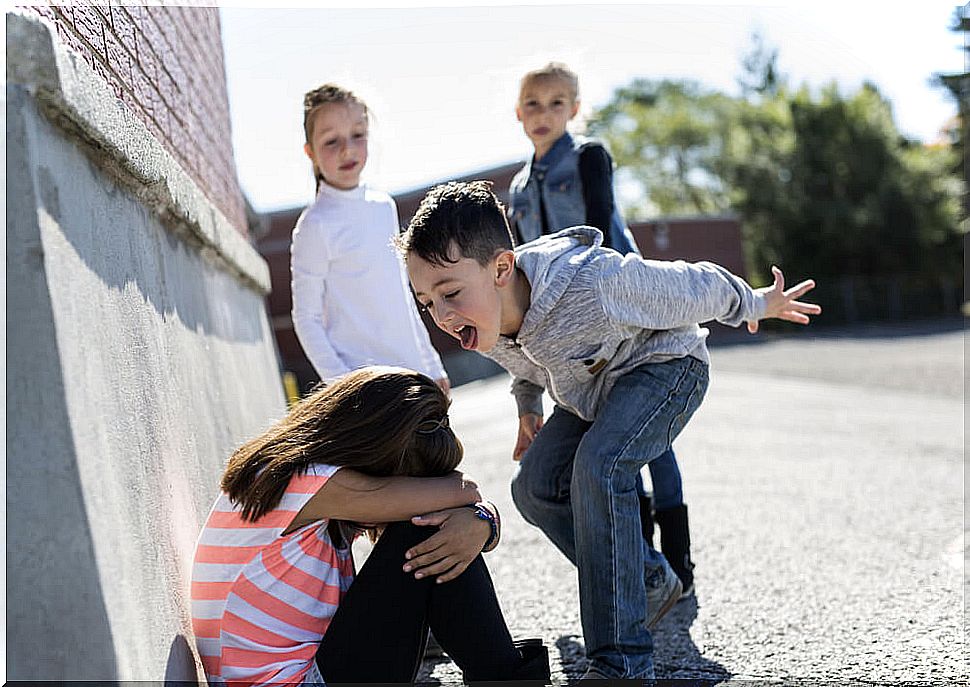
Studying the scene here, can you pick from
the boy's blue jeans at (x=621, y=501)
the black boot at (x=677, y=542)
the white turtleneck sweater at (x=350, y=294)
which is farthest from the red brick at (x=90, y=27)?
the black boot at (x=677, y=542)

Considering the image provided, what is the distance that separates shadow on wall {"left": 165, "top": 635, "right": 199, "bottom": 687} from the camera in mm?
2170

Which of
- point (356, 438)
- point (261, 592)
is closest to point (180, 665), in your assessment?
point (261, 592)

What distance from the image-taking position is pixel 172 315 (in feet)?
9.99

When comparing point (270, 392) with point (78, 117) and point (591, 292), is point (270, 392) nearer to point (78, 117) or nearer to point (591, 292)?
point (591, 292)

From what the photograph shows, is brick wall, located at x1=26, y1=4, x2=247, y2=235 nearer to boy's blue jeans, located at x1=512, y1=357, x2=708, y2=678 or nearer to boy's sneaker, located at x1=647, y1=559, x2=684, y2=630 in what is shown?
boy's blue jeans, located at x1=512, y1=357, x2=708, y2=678

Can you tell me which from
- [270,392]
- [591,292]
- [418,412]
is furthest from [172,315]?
[270,392]

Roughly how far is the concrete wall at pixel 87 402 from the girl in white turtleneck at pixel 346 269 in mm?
1066

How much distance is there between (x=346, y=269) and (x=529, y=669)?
1876 mm

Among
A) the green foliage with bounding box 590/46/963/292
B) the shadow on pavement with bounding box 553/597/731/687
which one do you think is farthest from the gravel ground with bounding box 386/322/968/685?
the green foliage with bounding box 590/46/963/292

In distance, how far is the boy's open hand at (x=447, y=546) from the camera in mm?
2479

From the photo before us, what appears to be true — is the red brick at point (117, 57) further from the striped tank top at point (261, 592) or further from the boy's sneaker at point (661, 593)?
the boy's sneaker at point (661, 593)

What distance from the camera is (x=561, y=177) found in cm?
436

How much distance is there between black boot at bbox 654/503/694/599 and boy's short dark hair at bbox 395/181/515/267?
1.40 metres

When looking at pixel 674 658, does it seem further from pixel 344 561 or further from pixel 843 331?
pixel 843 331
